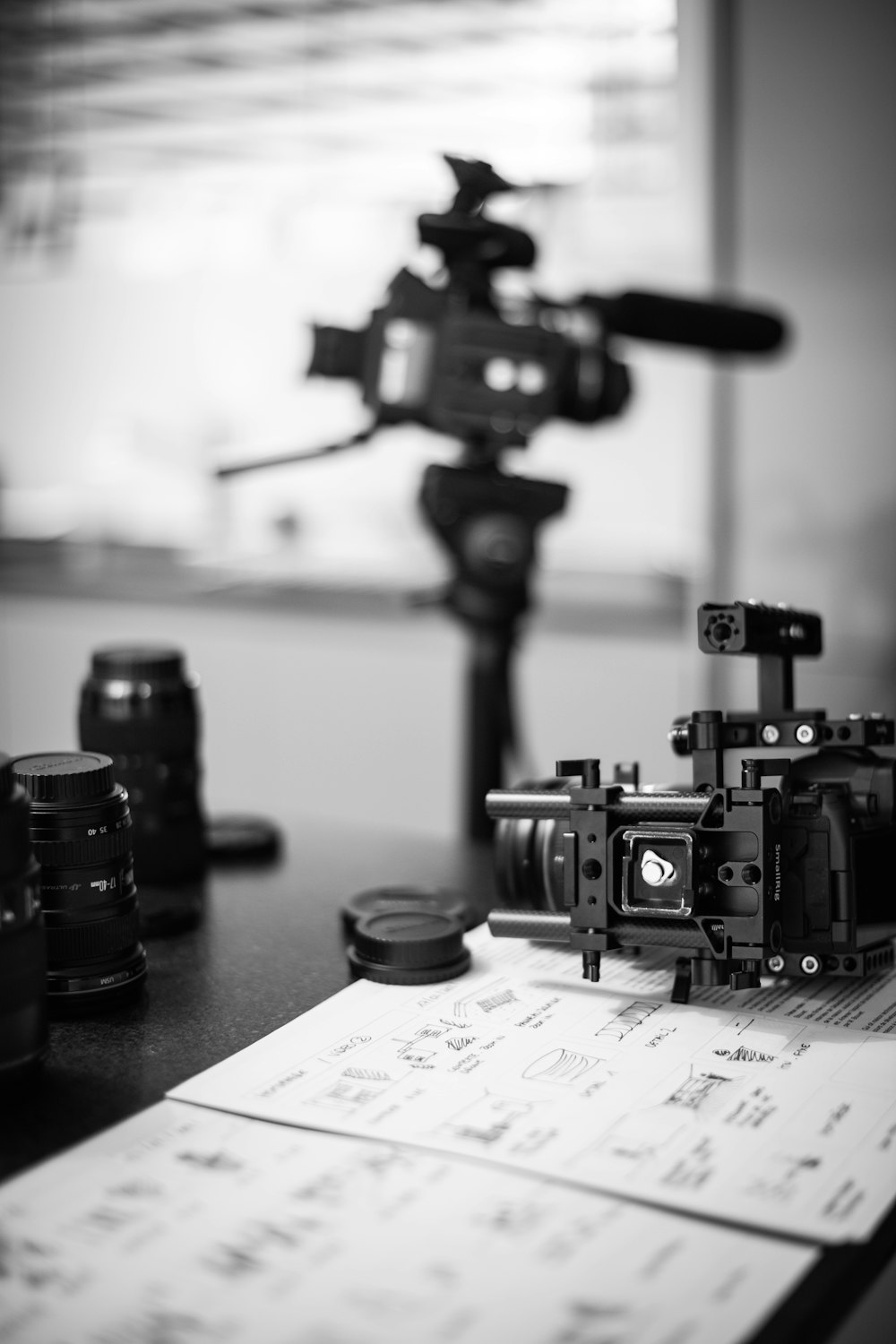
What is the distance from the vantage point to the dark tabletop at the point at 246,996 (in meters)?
0.63

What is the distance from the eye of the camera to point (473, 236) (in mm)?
1183

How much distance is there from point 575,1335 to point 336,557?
213 centimetres

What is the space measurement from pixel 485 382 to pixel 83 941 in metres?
0.64

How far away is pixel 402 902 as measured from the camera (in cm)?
108

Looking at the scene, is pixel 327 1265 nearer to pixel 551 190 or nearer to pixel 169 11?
pixel 551 190

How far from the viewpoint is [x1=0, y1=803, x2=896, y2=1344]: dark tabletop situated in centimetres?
63

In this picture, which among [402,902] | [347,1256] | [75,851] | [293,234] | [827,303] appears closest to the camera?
[347,1256]

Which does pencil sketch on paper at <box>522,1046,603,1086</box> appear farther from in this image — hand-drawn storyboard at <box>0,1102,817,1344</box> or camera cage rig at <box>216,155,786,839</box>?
camera cage rig at <box>216,155,786,839</box>

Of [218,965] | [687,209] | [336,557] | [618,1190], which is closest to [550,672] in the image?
[336,557]

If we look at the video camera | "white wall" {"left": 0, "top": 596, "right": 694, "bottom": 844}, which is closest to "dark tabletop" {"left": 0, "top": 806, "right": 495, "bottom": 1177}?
the video camera

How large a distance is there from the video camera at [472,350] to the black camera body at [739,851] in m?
0.41

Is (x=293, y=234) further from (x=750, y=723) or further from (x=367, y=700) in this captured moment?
(x=750, y=723)

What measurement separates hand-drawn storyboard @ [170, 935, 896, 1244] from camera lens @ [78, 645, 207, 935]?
0.31 meters

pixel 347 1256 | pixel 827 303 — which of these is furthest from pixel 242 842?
pixel 827 303
